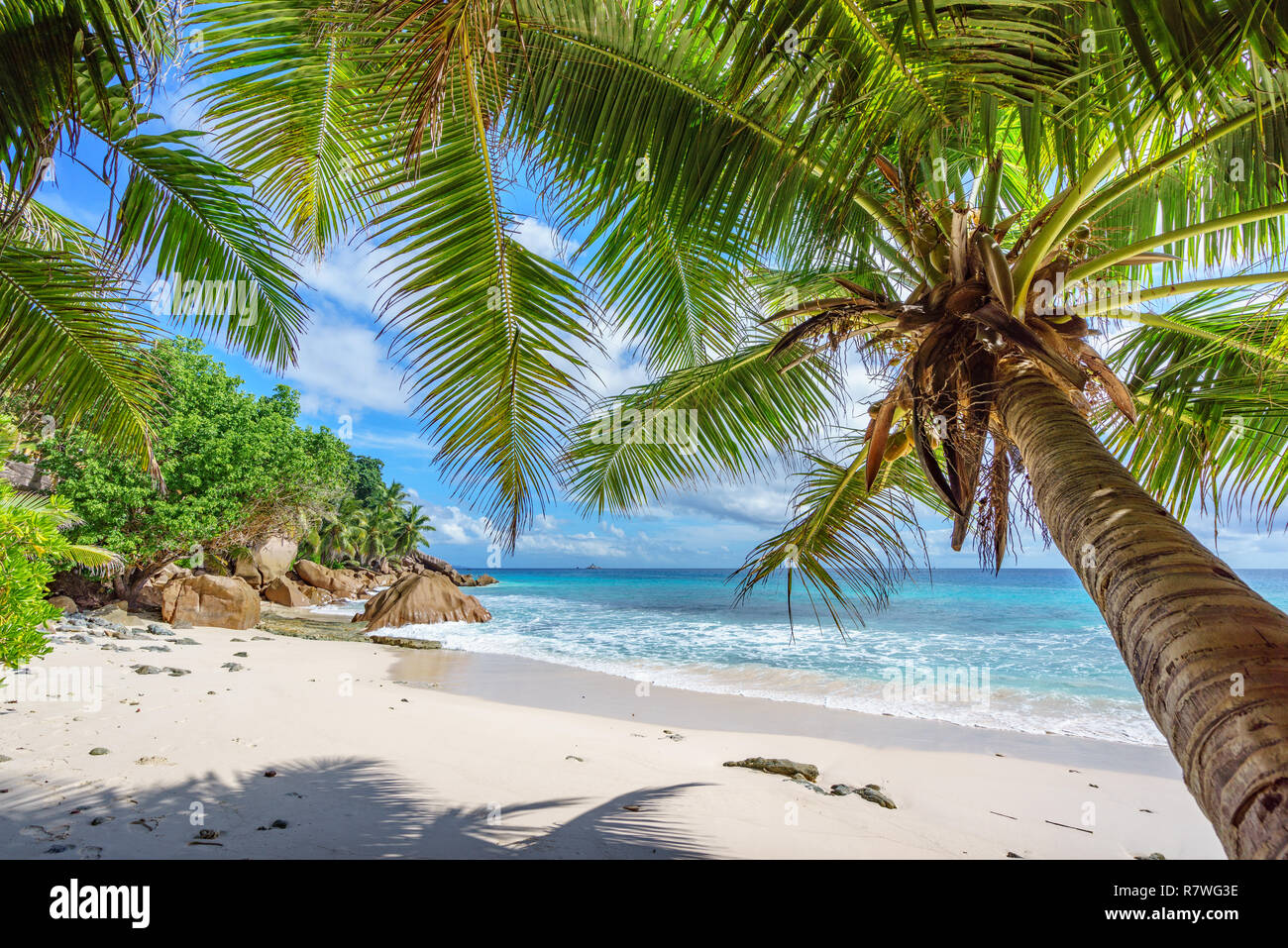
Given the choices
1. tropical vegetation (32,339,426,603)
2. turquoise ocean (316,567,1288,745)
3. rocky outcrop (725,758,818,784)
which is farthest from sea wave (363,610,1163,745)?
tropical vegetation (32,339,426,603)

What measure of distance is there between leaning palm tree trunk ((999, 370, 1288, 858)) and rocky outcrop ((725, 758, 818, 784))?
4.59 metres

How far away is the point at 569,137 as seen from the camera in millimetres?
2746

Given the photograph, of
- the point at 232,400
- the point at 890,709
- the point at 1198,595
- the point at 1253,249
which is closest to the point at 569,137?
the point at 1198,595

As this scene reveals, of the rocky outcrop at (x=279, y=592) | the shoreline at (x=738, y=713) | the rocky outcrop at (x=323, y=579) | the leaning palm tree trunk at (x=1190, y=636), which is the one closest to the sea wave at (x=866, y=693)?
the shoreline at (x=738, y=713)

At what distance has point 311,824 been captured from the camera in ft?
12.4

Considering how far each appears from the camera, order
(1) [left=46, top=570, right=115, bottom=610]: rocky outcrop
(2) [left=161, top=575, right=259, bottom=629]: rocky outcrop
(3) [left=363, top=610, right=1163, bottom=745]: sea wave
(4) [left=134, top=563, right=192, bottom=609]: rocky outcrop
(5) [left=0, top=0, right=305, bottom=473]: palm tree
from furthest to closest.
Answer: (4) [left=134, top=563, right=192, bottom=609]: rocky outcrop
(1) [left=46, top=570, right=115, bottom=610]: rocky outcrop
(2) [left=161, top=575, right=259, bottom=629]: rocky outcrop
(3) [left=363, top=610, right=1163, bottom=745]: sea wave
(5) [left=0, top=0, right=305, bottom=473]: palm tree

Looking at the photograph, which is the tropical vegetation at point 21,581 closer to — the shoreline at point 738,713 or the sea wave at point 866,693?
the shoreline at point 738,713

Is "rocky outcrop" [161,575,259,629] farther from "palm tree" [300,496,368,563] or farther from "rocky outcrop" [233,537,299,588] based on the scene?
"palm tree" [300,496,368,563]

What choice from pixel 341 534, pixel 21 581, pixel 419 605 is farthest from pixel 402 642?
pixel 341 534

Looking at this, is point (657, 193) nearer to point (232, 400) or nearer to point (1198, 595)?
point (1198, 595)

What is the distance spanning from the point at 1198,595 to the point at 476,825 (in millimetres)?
4051

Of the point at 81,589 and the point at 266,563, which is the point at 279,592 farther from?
the point at 81,589

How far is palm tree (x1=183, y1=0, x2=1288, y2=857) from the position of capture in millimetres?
1620

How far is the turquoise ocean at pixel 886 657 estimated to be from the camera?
33.4 ft
